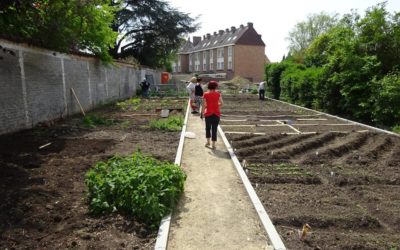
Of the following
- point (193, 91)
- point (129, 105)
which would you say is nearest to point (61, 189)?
point (193, 91)

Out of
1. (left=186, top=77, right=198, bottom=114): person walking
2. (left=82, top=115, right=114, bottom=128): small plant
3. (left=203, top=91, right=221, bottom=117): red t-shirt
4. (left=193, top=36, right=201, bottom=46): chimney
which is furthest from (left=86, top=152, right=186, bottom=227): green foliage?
(left=193, top=36, right=201, bottom=46): chimney

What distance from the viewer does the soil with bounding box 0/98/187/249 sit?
3982mm

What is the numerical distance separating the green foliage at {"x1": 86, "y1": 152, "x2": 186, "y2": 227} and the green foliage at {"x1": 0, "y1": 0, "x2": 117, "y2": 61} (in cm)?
692

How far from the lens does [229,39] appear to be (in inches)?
2596

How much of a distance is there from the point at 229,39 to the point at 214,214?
63.8 metres

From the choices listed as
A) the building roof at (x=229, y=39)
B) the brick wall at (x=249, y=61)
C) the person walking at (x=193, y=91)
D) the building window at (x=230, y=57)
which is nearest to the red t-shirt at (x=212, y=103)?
the person walking at (x=193, y=91)

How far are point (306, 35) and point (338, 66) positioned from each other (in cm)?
4483

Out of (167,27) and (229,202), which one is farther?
(167,27)

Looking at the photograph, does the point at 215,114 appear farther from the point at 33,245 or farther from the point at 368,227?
the point at 33,245

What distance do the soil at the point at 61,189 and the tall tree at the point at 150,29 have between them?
1210 inches

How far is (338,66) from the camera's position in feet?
53.8

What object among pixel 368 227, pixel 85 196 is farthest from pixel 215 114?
pixel 368 227

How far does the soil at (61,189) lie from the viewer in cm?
398

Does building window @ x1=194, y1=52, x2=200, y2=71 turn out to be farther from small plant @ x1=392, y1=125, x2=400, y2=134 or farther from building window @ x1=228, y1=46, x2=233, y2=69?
small plant @ x1=392, y1=125, x2=400, y2=134
